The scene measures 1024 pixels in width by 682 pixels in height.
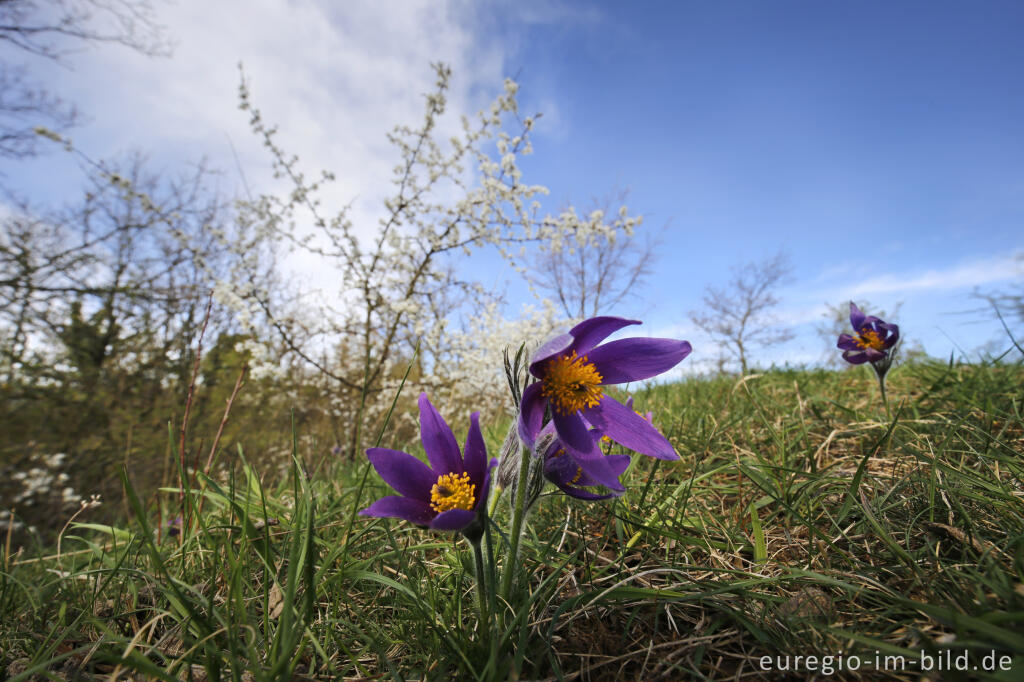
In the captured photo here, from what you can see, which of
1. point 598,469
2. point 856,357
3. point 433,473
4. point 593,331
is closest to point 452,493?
point 433,473

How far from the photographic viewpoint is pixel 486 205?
5.58m

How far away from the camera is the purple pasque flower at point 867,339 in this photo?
2213mm

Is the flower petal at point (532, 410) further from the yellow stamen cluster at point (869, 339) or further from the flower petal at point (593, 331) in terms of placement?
the yellow stamen cluster at point (869, 339)

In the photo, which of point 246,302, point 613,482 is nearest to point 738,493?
point 613,482

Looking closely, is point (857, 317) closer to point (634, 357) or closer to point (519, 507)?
point (634, 357)

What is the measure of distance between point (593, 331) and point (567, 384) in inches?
Result: 5.9

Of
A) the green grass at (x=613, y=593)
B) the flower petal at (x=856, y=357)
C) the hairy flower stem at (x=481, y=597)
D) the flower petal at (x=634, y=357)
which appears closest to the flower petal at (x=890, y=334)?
the flower petal at (x=856, y=357)

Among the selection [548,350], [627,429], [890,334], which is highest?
[890,334]

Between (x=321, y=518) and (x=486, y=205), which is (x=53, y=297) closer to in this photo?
(x=486, y=205)

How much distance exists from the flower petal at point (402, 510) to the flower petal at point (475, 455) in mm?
126

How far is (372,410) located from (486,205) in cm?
458

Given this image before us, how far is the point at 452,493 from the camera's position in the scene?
3.22 feet

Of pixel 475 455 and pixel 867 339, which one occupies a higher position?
pixel 867 339

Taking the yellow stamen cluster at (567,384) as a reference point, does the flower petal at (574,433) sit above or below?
below
